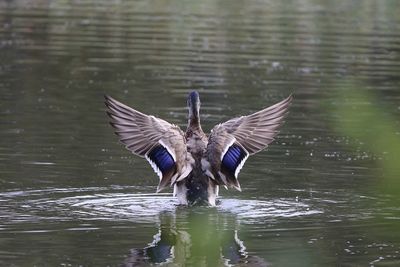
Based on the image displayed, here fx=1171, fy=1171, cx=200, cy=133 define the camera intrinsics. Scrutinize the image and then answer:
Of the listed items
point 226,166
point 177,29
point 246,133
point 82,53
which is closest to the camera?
point 226,166

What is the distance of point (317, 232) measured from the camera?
9930 mm

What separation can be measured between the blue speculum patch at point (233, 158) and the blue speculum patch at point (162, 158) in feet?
1.75


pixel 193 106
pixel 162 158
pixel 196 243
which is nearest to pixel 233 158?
pixel 162 158

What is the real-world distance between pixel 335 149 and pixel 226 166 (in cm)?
385

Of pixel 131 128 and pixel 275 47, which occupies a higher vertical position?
pixel 275 47

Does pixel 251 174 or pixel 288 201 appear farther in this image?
pixel 251 174

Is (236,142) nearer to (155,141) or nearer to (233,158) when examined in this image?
(233,158)

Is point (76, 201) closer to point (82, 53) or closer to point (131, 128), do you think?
point (131, 128)

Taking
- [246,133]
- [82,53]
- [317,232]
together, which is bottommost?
[317,232]

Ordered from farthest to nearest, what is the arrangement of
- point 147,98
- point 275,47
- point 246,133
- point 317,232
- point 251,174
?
point 275,47 < point 147,98 < point 251,174 < point 246,133 < point 317,232

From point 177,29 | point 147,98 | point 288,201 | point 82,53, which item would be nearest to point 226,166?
point 288,201

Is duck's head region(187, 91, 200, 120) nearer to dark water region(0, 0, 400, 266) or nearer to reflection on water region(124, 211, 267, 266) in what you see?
dark water region(0, 0, 400, 266)

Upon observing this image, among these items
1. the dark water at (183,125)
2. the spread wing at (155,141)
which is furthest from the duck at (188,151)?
the dark water at (183,125)

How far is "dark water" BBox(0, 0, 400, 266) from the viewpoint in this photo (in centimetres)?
934
